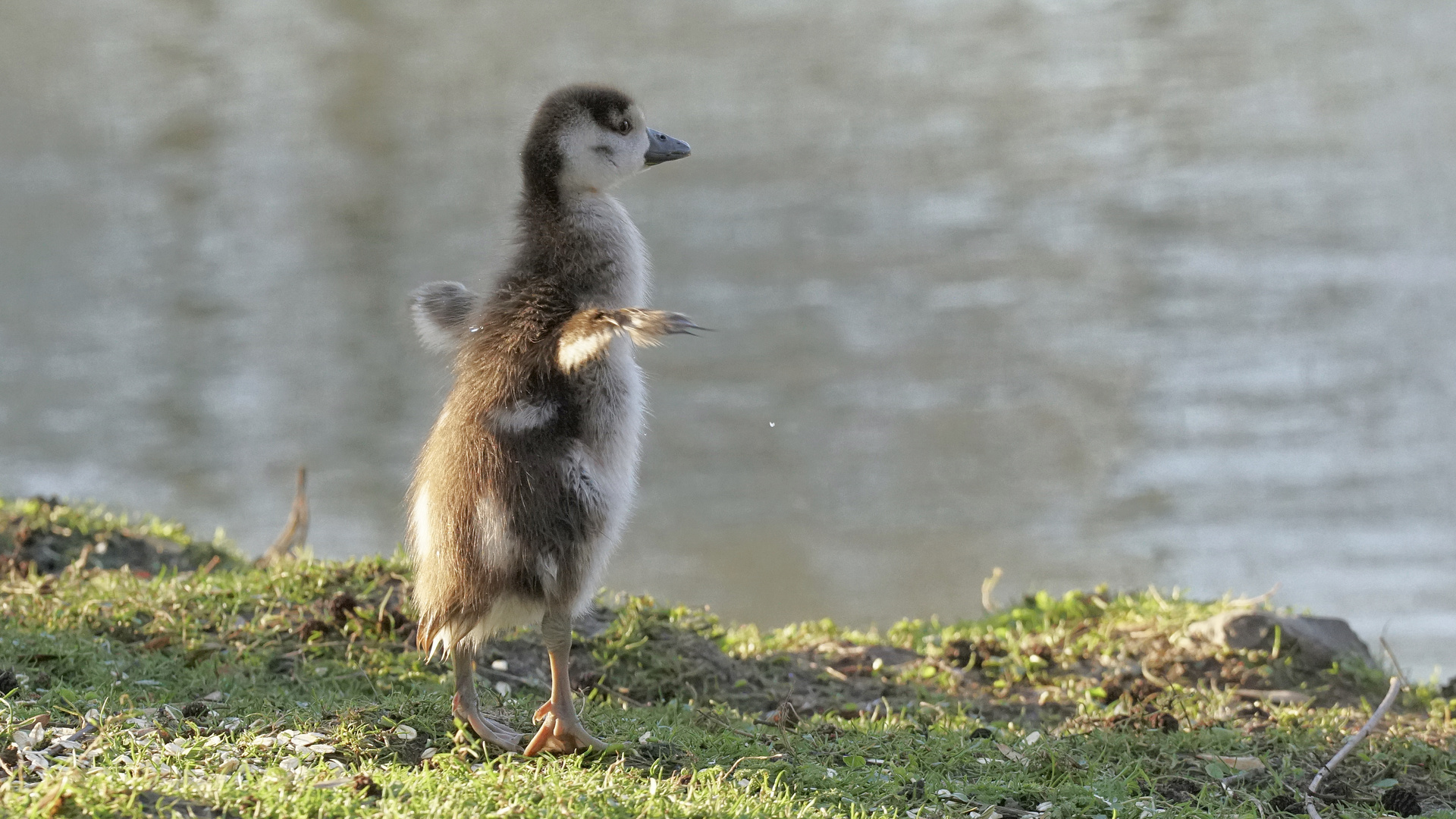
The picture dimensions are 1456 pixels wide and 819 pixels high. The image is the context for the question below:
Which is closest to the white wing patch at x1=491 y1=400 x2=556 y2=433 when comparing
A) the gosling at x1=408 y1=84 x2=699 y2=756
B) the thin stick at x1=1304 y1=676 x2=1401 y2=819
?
the gosling at x1=408 y1=84 x2=699 y2=756

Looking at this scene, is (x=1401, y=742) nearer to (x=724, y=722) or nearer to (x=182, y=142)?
(x=724, y=722)

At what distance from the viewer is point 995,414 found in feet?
42.2

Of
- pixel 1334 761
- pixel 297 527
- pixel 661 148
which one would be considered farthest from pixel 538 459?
pixel 297 527

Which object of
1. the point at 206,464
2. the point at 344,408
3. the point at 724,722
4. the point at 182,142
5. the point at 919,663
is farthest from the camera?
the point at 182,142

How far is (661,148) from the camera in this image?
5945 millimetres

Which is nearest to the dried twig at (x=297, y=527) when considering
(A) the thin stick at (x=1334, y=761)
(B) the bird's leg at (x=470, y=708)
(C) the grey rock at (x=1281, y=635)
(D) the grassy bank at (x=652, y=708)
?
(D) the grassy bank at (x=652, y=708)

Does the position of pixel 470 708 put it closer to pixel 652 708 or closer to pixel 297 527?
pixel 652 708

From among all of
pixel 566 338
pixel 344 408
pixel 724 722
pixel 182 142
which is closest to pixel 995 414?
pixel 344 408

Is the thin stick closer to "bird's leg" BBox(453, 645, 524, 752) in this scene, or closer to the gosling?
the gosling

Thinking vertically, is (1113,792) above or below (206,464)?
below

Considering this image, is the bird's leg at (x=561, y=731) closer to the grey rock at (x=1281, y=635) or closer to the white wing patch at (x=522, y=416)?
the white wing patch at (x=522, y=416)

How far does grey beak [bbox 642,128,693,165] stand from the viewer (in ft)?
19.4

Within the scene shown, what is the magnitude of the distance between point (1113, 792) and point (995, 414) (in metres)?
7.80

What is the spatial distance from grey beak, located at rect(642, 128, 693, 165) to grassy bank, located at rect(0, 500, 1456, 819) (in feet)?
6.95
